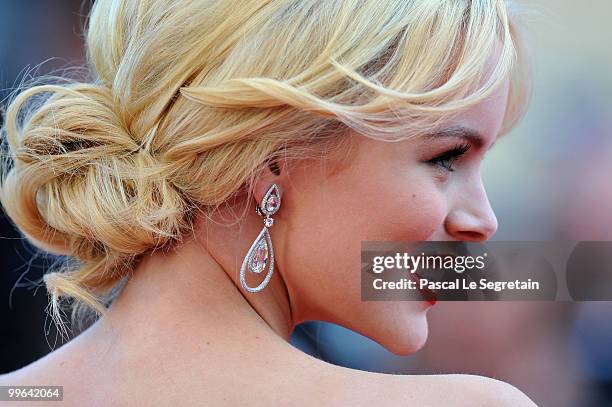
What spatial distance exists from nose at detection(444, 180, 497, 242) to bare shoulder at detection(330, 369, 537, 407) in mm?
314

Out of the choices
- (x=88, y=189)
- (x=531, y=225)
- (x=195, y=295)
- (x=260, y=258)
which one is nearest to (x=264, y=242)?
(x=260, y=258)

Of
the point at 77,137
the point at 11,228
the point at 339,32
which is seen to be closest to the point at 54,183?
the point at 77,137

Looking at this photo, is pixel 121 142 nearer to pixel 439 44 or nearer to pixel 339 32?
pixel 339 32

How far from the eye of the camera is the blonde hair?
1020mm

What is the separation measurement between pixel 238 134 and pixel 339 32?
0.18m

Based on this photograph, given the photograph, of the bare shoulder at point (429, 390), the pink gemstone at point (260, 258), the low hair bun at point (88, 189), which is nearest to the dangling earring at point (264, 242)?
the pink gemstone at point (260, 258)

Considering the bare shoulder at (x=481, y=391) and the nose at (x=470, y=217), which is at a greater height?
the nose at (x=470, y=217)

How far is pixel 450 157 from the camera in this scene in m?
1.16

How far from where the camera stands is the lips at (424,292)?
1.25m

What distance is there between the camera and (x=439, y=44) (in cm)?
107

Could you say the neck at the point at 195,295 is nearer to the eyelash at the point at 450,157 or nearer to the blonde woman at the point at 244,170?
the blonde woman at the point at 244,170

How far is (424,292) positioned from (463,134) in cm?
28

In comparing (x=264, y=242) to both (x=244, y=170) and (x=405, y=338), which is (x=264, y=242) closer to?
(x=244, y=170)

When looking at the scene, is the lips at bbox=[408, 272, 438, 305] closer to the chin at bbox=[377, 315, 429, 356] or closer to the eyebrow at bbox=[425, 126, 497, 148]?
the chin at bbox=[377, 315, 429, 356]
